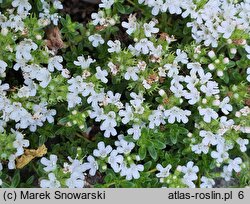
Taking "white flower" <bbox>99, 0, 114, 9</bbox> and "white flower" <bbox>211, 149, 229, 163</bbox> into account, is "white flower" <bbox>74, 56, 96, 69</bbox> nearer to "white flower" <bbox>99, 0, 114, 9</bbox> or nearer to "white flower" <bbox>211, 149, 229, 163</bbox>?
"white flower" <bbox>99, 0, 114, 9</bbox>

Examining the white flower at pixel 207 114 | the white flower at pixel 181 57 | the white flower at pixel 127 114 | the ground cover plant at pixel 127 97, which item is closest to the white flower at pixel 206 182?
the ground cover plant at pixel 127 97

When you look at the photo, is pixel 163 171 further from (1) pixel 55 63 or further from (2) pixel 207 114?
(1) pixel 55 63

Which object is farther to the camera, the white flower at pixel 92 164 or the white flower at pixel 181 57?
the white flower at pixel 181 57

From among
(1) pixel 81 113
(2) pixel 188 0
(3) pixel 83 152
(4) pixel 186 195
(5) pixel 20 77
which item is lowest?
(4) pixel 186 195

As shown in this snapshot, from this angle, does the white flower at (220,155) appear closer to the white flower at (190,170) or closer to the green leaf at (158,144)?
the white flower at (190,170)

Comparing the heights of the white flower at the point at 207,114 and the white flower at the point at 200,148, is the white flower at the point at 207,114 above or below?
above

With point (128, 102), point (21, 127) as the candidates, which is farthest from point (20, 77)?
point (128, 102)

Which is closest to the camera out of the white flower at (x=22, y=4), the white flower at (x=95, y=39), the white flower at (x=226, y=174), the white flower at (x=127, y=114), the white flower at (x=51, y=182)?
the white flower at (x=51, y=182)

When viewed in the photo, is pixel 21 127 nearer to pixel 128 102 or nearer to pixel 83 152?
pixel 83 152
